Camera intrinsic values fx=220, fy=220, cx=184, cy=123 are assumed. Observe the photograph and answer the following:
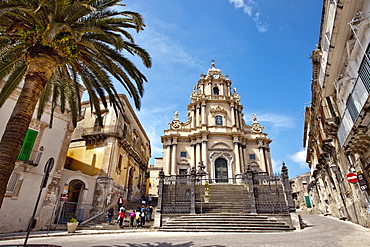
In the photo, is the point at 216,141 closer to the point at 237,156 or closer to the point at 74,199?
the point at 237,156

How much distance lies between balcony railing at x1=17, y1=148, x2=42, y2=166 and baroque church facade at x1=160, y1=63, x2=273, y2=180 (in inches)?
554

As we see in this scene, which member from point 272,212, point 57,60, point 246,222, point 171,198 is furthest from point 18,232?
point 272,212

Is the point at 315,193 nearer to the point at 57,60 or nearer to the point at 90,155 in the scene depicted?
the point at 90,155

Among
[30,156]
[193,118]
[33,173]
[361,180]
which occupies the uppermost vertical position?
[193,118]

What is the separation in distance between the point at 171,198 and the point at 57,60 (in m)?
9.34

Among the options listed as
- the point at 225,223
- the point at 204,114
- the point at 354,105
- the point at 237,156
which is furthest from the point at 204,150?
the point at 354,105

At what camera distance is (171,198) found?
12805 mm

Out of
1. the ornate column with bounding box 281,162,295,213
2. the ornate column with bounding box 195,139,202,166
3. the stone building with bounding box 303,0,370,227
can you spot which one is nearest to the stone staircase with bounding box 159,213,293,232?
the ornate column with bounding box 281,162,295,213

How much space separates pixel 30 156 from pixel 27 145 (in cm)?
72

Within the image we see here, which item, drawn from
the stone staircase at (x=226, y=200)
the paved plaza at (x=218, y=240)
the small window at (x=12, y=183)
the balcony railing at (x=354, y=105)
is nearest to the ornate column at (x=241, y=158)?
the stone staircase at (x=226, y=200)

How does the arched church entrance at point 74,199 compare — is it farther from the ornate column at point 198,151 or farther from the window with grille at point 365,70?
the window with grille at point 365,70

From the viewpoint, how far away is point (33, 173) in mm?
13141

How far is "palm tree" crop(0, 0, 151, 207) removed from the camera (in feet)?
17.7

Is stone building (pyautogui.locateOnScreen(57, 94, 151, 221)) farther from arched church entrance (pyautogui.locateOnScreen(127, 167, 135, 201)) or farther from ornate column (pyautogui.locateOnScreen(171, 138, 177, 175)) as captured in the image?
ornate column (pyautogui.locateOnScreen(171, 138, 177, 175))
